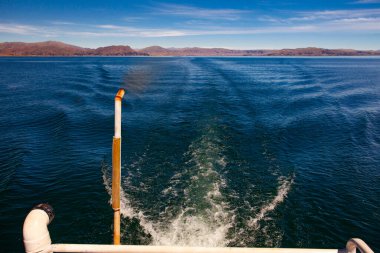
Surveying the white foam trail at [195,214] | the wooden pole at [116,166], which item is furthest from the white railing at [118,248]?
the white foam trail at [195,214]

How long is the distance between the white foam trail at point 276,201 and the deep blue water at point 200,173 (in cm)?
9

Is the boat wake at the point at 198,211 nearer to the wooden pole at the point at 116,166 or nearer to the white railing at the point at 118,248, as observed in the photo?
the wooden pole at the point at 116,166

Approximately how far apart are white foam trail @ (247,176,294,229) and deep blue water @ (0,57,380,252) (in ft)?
0.29

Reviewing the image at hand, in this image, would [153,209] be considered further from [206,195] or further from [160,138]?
[160,138]

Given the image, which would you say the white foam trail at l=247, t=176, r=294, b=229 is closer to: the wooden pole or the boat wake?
the boat wake

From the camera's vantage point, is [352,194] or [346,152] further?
[346,152]

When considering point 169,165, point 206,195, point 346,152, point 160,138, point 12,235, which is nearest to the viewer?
point 12,235

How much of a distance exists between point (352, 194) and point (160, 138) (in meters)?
19.7

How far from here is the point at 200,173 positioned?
75.8 ft

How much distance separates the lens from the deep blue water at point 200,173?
17.0 meters

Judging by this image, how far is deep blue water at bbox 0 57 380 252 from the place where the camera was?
55.7 ft

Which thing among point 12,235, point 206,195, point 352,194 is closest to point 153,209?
point 206,195

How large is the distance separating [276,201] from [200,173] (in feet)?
21.9

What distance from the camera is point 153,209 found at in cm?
1861
